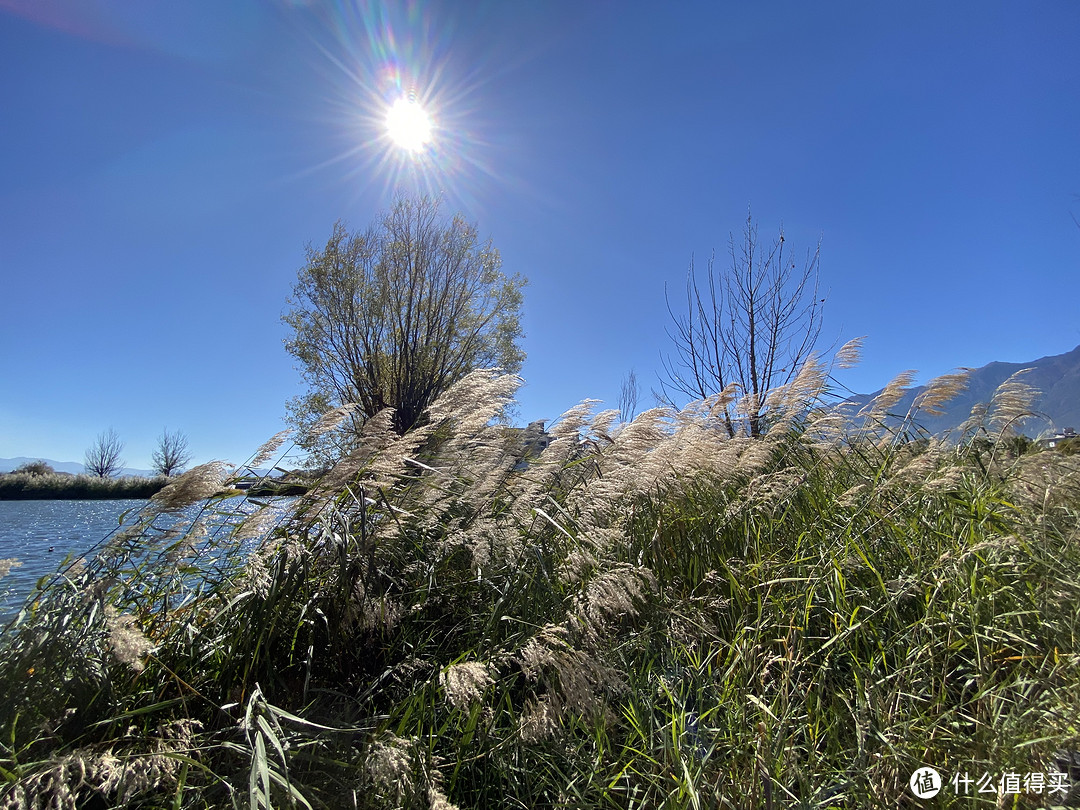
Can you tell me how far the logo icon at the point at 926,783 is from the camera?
1.13m

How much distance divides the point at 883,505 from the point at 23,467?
30530 millimetres

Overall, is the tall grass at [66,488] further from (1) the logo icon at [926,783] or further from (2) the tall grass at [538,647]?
(1) the logo icon at [926,783]

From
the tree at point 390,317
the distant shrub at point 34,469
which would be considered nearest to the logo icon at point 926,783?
the tree at point 390,317

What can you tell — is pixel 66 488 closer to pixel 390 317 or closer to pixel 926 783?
pixel 390 317

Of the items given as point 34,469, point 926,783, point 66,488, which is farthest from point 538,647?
point 34,469

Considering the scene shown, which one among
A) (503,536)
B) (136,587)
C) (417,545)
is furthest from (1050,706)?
(136,587)

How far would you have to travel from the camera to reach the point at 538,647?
4.31 ft

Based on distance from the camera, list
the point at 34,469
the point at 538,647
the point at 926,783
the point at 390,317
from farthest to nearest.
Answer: the point at 34,469, the point at 390,317, the point at 538,647, the point at 926,783

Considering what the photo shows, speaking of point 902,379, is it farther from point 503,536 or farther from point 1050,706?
point 503,536

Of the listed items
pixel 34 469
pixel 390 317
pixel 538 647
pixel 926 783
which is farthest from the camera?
pixel 34 469

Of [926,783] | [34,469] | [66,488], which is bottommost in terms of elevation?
[926,783]

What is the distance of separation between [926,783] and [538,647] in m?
0.97

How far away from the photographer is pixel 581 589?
167 cm

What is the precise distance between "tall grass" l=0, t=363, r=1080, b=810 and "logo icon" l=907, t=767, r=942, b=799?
3 cm
